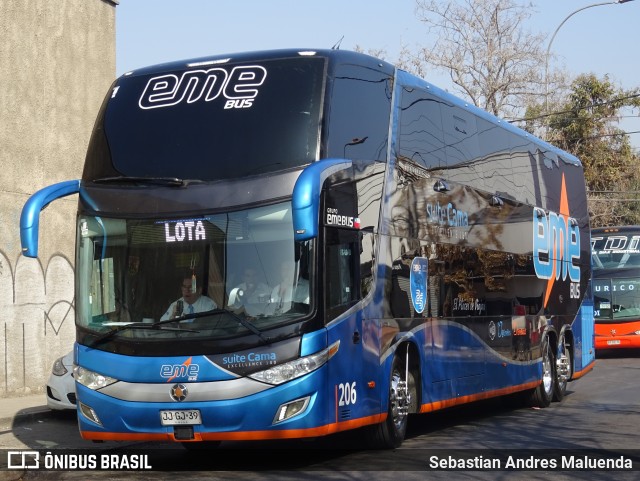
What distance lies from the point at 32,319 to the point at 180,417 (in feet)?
30.3

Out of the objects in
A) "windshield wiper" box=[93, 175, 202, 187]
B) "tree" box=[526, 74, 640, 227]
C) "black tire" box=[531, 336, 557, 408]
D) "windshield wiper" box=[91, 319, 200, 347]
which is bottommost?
"black tire" box=[531, 336, 557, 408]

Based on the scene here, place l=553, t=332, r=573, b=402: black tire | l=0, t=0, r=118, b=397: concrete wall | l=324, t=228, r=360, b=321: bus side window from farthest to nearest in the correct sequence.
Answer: l=553, t=332, r=573, b=402: black tire
l=0, t=0, r=118, b=397: concrete wall
l=324, t=228, r=360, b=321: bus side window

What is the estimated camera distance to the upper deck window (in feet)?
32.9

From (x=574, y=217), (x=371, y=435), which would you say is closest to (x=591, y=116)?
(x=574, y=217)

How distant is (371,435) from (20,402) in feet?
24.6

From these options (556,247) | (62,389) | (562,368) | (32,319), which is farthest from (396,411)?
(32,319)

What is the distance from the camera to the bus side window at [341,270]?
1002 cm

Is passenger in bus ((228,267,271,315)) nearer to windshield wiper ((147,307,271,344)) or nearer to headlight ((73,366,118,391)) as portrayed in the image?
windshield wiper ((147,307,271,344))

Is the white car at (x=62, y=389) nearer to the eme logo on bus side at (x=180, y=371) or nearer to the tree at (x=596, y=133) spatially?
the eme logo on bus side at (x=180, y=371)

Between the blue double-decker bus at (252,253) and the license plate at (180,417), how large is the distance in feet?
0.04

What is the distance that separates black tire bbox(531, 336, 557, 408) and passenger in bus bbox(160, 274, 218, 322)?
8618 millimetres

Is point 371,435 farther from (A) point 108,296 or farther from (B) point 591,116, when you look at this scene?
(B) point 591,116

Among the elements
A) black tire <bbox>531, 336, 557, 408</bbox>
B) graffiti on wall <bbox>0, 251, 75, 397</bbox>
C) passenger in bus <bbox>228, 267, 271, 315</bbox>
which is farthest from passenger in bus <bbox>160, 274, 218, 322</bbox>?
black tire <bbox>531, 336, 557, 408</bbox>

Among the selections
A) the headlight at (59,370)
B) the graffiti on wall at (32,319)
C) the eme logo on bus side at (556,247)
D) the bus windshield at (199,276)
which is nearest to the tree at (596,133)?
the eme logo on bus side at (556,247)
